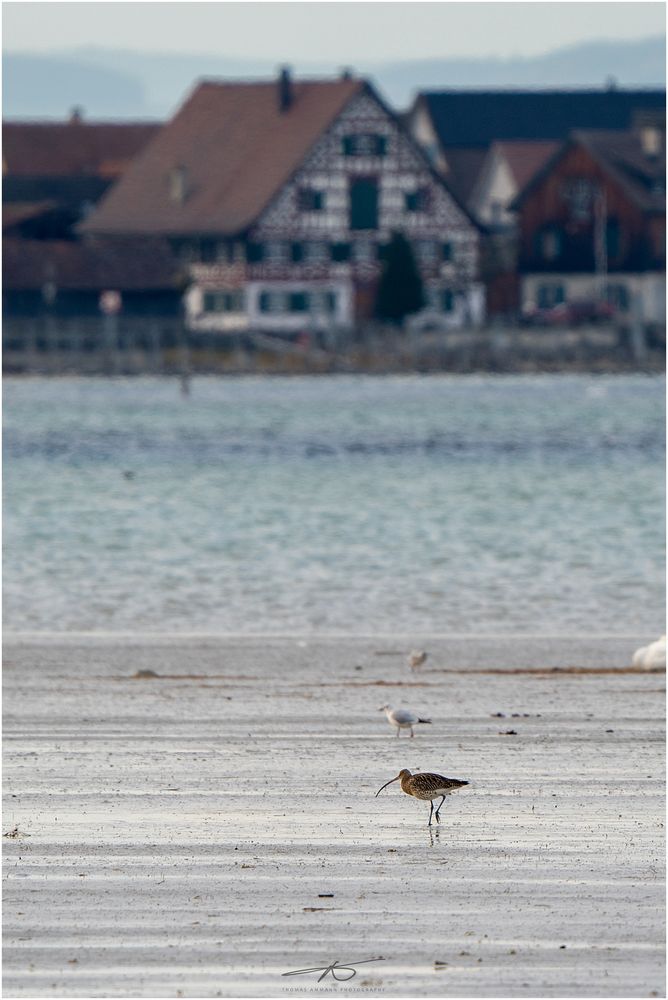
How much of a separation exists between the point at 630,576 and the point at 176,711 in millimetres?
13940

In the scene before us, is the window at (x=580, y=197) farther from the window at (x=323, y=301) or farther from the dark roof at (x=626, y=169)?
the window at (x=323, y=301)

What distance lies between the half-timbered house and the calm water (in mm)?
11656

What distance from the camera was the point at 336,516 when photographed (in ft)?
126

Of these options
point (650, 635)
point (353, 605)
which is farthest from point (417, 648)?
point (353, 605)

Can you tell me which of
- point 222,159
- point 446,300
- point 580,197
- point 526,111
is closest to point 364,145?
point 222,159

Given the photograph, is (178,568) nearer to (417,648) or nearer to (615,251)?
(417,648)

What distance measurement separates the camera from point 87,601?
80.1 ft

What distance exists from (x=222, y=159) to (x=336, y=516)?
213 feet

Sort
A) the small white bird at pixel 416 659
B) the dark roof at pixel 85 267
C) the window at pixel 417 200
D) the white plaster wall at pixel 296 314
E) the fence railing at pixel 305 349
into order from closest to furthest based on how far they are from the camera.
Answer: the small white bird at pixel 416 659
the dark roof at pixel 85 267
the fence railing at pixel 305 349
the white plaster wall at pixel 296 314
the window at pixel 417 200

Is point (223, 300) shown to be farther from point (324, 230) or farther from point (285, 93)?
point (285, 93)

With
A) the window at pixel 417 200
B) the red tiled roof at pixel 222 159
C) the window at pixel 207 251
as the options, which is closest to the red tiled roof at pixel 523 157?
the window at pixel 417 200

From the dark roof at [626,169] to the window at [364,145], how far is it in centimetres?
637

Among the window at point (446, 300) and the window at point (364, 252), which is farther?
the window at point (446, 300)

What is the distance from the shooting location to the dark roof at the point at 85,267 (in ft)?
301
